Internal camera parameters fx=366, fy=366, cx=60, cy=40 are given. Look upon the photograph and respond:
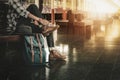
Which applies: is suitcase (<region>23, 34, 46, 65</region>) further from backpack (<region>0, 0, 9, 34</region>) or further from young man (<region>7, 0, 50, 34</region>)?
backpack (<region>0, 0, 9, 34</region>)

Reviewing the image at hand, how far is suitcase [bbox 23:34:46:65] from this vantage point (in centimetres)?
652

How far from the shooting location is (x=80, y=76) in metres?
5.79

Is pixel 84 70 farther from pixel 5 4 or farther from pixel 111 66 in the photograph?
pixel 5 4

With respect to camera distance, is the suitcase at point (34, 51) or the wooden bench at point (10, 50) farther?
the suitcase at point (34, 51)

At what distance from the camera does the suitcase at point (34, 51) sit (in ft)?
21.4

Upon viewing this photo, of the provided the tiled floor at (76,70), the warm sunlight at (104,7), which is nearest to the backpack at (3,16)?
the tiled floor at (76,70)

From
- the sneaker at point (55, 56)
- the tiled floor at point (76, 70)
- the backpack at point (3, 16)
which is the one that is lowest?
the tiled floor at point (76, 70)

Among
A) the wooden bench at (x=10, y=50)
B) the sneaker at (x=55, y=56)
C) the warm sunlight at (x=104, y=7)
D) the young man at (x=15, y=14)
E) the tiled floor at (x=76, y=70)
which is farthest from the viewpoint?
the warm sunlight at (x=104, y=7)

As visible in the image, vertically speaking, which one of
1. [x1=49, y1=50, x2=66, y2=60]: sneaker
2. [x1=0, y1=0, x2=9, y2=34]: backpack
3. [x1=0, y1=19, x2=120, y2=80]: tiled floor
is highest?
[x1=0, y1=0, x2=9, y2=34]: backpack

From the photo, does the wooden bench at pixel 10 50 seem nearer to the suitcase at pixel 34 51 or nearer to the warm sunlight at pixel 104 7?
the suitcase at pixel 34 51

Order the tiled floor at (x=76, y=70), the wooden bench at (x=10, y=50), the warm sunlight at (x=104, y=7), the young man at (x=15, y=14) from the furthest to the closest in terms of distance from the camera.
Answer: the warm sunlight at (x=104, y=7) → the young man at (x=15, y=14) → the wooden bench at (x=10, y=50) → the tiled floor at (x=76, y=70)

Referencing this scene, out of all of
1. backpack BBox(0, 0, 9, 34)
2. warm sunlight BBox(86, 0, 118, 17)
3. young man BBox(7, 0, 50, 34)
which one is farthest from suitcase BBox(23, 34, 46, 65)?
warm sunlight BBox(86, 0, 118, 17)

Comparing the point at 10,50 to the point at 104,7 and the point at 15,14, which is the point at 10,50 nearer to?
the point at 15,14

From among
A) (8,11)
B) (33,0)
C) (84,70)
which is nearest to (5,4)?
(8,11)
